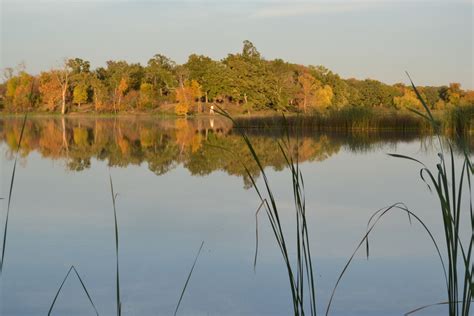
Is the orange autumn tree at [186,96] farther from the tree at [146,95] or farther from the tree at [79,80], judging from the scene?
the tree at [79,80]

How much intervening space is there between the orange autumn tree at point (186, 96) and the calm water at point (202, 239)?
65.5 feet

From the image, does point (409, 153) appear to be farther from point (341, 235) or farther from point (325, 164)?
point (341, 235)

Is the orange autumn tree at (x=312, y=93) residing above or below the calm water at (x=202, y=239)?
above

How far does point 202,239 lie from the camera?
129 inches

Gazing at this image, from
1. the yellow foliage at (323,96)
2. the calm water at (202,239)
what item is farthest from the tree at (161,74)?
the calm water at (202,239)

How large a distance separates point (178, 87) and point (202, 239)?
2720 centimetres

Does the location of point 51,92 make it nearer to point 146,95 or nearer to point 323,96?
point 146,95

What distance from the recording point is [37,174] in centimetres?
596

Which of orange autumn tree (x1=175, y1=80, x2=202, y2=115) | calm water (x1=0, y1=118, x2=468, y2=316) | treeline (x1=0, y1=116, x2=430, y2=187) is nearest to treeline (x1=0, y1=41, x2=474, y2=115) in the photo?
orange autumn tree (x1=175, y1=80, x2=202, y2=115)

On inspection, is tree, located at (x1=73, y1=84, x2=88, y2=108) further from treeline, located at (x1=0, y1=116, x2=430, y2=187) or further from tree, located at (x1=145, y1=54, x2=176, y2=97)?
treeline, located at (x1=0, y1=116, x2=430, y2=187)

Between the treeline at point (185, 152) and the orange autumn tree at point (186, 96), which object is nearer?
the treeline at point (185, 152)

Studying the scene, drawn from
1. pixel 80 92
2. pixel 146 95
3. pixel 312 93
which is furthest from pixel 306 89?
pixel 80 92

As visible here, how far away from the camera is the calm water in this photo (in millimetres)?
2320

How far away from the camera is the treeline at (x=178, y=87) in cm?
2662
